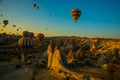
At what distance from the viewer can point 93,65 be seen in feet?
97.9

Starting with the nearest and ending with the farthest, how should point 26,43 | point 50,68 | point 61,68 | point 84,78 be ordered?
point 84,78
point 61,68
point 50,68
point 26,43

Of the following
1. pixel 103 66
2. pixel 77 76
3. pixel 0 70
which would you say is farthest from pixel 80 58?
pixel 0 70

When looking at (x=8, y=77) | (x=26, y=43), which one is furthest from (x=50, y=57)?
(x=26, y=43)

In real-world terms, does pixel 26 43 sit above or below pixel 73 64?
above

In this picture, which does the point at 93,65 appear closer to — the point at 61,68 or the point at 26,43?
the point at 61,68

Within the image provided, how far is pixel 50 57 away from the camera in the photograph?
2667 cm

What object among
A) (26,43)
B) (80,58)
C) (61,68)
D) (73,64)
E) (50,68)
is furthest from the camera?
(26,43)

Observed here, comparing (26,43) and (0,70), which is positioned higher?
(26,43)

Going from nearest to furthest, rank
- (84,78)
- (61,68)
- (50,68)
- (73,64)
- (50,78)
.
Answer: (84,78)
(50,78)
(61,68)
(50,68)
(73,64)

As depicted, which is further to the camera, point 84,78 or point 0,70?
point 0,70

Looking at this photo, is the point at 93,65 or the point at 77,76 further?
the point at 93,65

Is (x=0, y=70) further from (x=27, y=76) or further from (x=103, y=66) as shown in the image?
(x=103, y=66)

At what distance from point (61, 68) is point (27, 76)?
520cm

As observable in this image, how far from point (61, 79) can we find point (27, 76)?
15.9 ft
